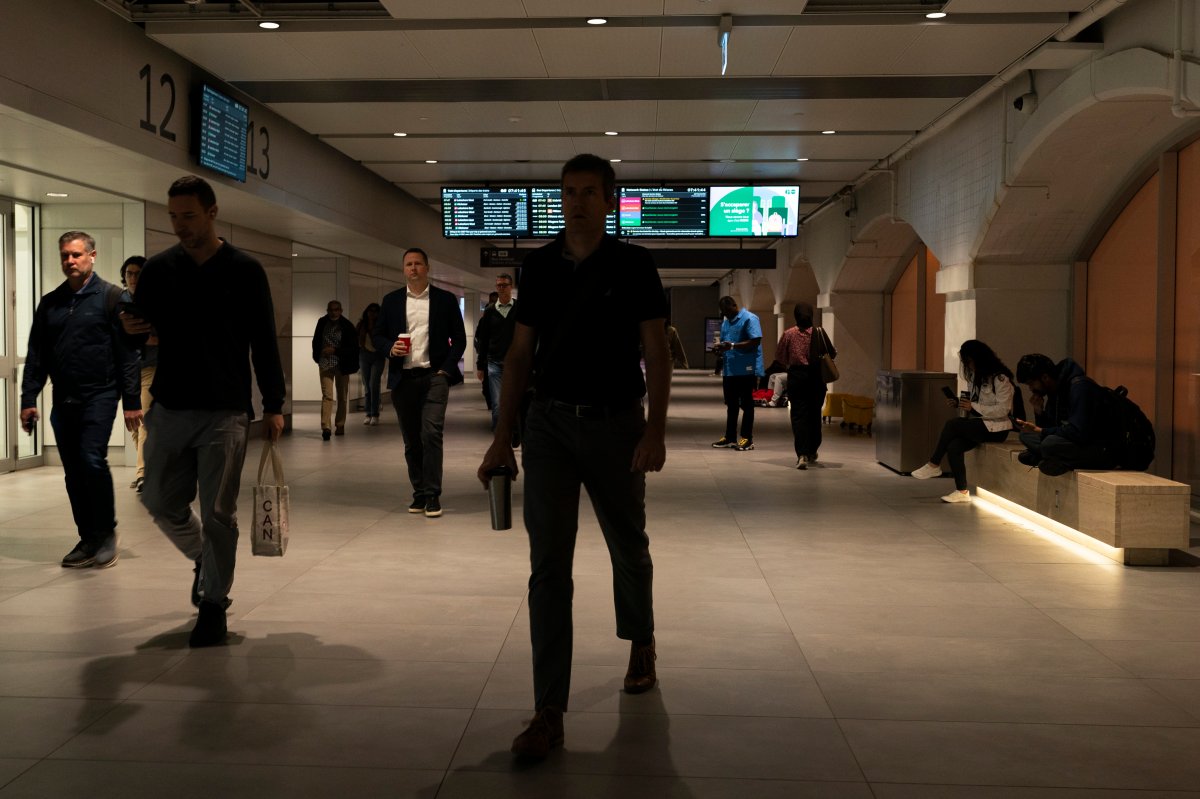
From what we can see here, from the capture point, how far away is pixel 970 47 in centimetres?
866

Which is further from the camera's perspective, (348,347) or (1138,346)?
(348,347)

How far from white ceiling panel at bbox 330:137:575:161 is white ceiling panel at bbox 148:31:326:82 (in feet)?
9.78

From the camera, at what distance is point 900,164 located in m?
14.1

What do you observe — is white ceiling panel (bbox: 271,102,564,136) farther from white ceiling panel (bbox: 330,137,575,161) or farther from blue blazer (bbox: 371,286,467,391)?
blue blazer (bbox: 371,286,467,391)

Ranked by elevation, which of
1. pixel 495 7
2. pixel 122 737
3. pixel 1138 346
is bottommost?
pixel 122 737

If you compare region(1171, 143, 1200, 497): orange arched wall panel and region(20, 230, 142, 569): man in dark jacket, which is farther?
region(1171, 143, 1200, 497): orange arched wall panel

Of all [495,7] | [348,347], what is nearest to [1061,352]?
[495,7]

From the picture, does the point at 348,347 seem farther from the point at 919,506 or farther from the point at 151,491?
the point at 151,491

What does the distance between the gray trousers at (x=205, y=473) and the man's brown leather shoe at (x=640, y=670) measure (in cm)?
156

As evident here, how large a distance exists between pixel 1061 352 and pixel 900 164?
153 inches

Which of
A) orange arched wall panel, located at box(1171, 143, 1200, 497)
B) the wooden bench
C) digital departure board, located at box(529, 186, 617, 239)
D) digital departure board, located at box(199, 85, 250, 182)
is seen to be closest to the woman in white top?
orange arched wall panel, located at box(1171, 143, 1200, 497)

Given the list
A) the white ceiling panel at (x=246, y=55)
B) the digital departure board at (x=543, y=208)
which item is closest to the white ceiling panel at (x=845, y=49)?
the white ceiling panel at (x=246, y=55)

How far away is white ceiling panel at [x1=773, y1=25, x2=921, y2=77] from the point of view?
8227mm

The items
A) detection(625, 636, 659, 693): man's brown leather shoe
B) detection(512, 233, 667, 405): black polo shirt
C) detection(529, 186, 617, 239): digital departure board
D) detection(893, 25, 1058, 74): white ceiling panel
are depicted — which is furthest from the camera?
detection(529, 186, 617, 239): digital departure board
